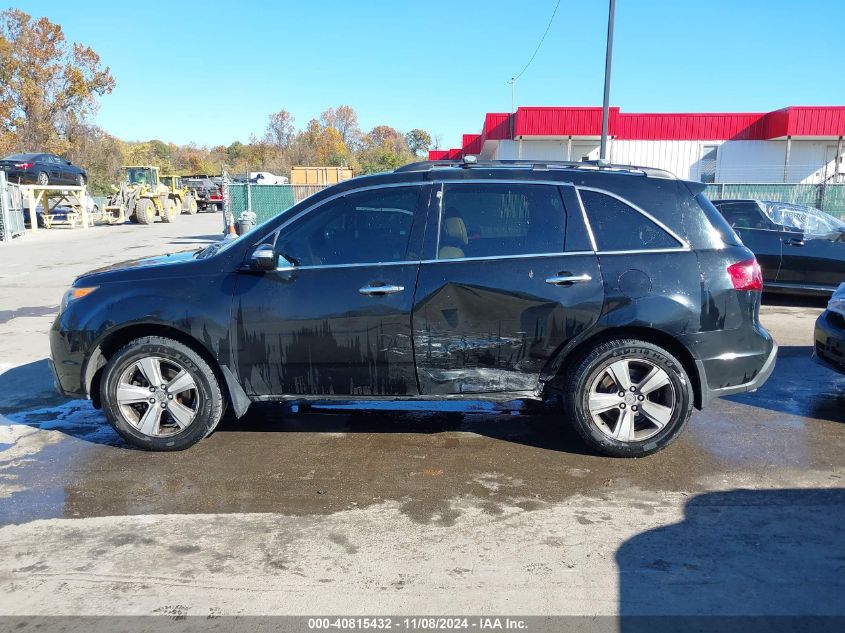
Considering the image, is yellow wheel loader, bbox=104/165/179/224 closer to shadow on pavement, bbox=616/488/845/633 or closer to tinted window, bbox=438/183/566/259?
tinted window, bbox=438/183/566/259

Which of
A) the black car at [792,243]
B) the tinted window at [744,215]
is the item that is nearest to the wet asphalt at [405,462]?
the black car at [792,243]

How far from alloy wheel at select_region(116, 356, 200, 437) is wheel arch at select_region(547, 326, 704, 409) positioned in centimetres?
251

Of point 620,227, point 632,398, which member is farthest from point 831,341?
point 620,227

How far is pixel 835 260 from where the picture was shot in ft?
31.8

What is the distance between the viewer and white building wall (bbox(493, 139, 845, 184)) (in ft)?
102

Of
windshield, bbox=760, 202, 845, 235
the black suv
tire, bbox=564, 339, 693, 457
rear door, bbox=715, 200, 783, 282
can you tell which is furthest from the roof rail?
windshield, bbox=760, 202, 845, 235

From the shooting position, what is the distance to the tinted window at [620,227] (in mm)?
4395

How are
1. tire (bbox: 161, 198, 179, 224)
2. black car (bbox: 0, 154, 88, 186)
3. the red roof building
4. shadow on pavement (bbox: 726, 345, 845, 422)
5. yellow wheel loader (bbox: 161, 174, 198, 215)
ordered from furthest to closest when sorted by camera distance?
yellow wheel loader (bbox: 161, 174, 198, 215) < tire (bbox: 161, 198, 179, 224) < the red roof building < black car (bbox: 0, 154, 88, 186) < shadow on pavement (bbox: 726, 345, 845, 422)

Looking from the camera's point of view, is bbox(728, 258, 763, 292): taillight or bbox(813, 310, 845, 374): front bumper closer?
bbox(728, 258, 763, 292): taillight

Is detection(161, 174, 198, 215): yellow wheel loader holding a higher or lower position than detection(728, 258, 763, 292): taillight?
higher

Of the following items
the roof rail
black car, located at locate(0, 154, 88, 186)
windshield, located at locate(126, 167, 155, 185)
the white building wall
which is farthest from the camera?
windshield, located at locate(126, 167, 155, 185)

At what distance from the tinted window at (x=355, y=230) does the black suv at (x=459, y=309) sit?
0.4 inches

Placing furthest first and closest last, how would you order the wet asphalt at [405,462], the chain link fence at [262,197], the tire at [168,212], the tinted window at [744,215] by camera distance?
the tire at [168,212] < the chain link fence at [262,197] < the tinted window at [744,215] < the wet asphalt at [405,462]

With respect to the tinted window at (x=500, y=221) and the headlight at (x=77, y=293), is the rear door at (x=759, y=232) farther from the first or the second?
the headlight at (x=77, y=293)
